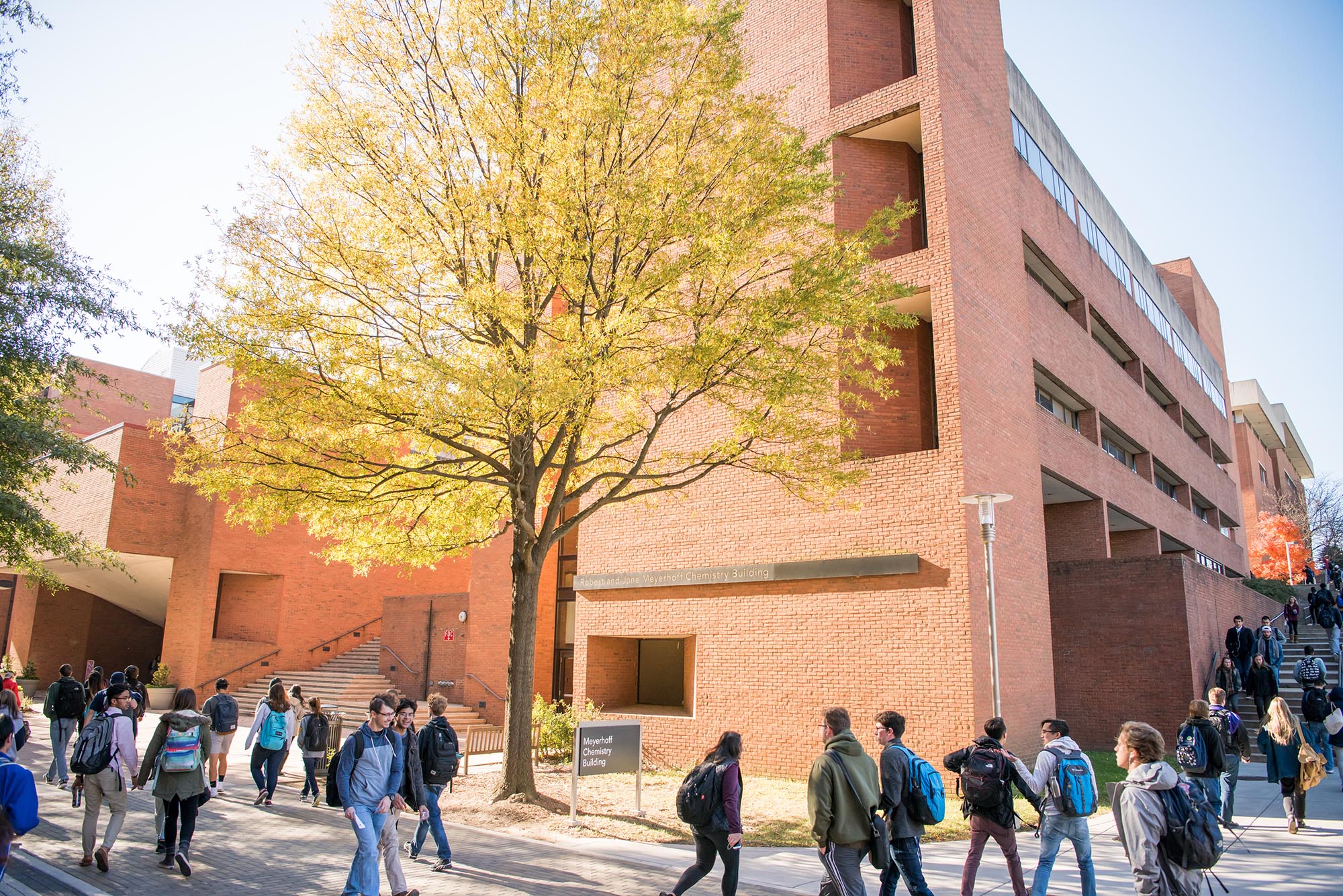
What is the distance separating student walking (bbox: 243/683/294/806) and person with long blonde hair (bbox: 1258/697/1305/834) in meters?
13.1

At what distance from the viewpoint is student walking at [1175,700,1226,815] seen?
9.40m

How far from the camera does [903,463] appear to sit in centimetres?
1539

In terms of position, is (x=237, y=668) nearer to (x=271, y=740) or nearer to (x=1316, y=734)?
(x=271, y=740)

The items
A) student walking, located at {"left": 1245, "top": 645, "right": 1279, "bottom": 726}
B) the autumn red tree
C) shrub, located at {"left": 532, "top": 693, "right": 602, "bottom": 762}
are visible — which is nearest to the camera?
student walking, located at {"left": 1245, "top": 645, "right": 1279, "bottom": 726}

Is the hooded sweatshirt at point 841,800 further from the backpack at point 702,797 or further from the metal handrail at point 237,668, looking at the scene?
the metal handrail at point 237,668

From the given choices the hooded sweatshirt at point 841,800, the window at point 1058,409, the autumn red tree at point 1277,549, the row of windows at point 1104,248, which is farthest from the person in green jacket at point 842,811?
the autumn red tree at point 1277,549

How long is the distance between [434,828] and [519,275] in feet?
25.1

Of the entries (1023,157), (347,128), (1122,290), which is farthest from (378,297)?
(1122,290)

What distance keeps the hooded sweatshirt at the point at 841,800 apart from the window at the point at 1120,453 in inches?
885

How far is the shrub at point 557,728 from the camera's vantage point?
17.9m

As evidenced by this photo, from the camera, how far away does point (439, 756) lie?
9312 mm

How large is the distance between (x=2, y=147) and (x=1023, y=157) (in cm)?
2322

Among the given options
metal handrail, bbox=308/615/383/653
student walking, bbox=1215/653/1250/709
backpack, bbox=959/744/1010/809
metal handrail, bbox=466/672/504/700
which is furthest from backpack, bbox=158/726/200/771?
metal handrail, bbox=308/615/383/653

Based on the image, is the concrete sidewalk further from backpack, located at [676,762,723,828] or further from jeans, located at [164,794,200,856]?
backpack, located at [676,762,723,828]
